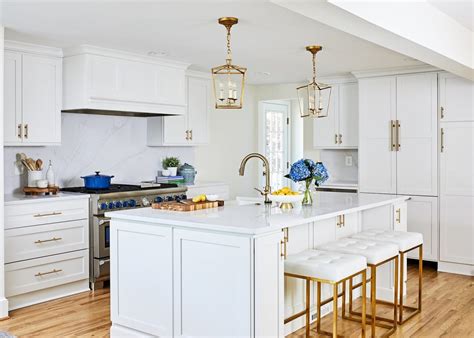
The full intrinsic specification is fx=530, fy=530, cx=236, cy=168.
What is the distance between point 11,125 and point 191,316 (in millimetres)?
2489

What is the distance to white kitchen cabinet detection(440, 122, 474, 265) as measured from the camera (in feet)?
17.8

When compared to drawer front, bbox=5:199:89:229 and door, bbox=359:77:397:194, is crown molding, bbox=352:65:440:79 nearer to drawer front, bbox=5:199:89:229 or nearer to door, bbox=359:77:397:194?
door, bbox=359:77:397:194

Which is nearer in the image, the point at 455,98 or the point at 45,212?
the point at 45,212

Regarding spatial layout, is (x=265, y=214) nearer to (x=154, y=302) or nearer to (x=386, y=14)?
(x=154, y=302)

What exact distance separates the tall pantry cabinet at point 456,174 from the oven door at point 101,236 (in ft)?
11.3

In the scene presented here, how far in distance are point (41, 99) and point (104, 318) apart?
80.1 inches

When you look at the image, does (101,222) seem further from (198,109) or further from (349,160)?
(349,160)

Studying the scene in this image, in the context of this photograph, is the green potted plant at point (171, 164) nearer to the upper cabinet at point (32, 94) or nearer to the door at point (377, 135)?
the upper cabinet at point (32, 94)

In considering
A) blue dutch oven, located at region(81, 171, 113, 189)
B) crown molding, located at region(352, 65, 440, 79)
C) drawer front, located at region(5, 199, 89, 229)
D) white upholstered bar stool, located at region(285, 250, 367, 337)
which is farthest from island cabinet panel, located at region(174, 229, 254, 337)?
crown molding, located at region(352, 65, 440, 79)

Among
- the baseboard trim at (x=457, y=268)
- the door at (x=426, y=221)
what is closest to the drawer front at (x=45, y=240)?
the door at (x=426, y=221)

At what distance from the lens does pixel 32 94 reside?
4668 millimetres

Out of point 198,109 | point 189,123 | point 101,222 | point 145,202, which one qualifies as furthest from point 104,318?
point 198,109

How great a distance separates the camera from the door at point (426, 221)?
5.67 metres

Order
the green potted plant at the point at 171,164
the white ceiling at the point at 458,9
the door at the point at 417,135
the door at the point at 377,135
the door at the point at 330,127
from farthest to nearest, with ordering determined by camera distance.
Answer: the door at the point at 330,127, the green potted plant at the point at 171,164, the door at the point at 377,135, the door at the point at 417,135, the white ceiling at the point at 458,9
